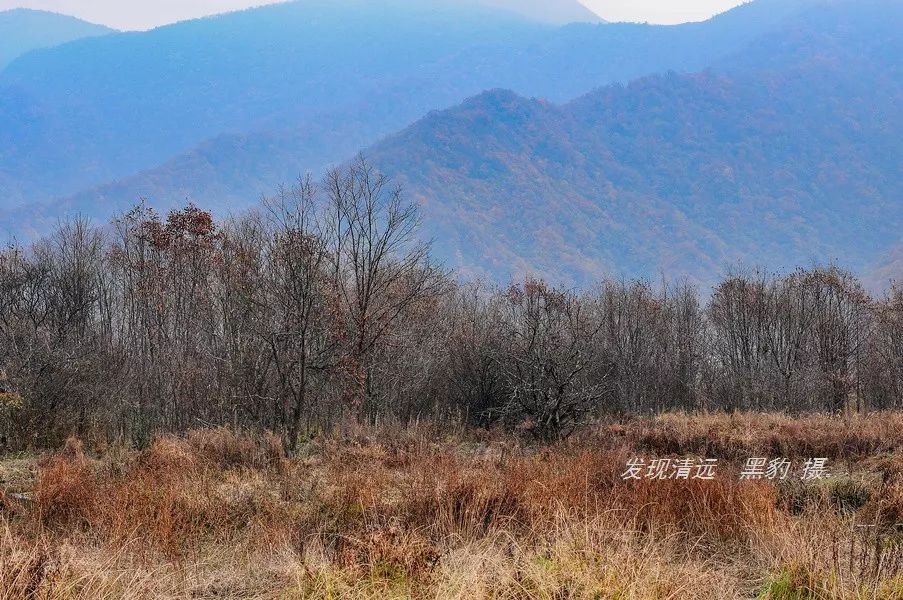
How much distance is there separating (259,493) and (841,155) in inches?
7118

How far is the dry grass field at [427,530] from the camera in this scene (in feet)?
13.7

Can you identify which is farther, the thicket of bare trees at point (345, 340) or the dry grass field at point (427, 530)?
the thicket of bare trees at point (345, 340)

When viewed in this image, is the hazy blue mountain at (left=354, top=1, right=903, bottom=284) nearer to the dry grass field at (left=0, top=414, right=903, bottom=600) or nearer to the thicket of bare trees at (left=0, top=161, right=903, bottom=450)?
the thicket of bare trees at (left=0, top=161, right=903, bottom=450)

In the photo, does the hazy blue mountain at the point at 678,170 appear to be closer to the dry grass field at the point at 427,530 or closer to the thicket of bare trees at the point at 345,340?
the thicket of bare trees at the point at 345,340

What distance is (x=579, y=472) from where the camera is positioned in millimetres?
7254

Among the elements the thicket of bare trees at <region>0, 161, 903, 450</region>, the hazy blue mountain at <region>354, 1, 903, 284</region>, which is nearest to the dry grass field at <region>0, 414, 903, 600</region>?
the thicket of bare trees at <region>0, 161, 903, 450</region>

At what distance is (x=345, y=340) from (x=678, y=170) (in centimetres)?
Result: 16157

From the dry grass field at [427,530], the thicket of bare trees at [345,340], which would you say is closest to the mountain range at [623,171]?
the thicket of bare trees at [345,340]

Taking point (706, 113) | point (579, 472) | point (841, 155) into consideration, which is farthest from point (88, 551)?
point (706, 113)

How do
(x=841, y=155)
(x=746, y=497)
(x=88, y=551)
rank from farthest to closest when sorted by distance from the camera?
1. (x=841, y=155)
2. (x=746, y=497)
3. (x=88, y=551)

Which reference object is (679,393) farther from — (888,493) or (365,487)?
(365,487)

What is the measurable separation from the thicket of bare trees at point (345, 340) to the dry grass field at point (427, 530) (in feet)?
11.9

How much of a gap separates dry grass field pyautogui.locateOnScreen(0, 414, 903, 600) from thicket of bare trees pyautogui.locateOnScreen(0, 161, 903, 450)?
3.62m

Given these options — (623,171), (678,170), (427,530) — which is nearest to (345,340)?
(427,530)
